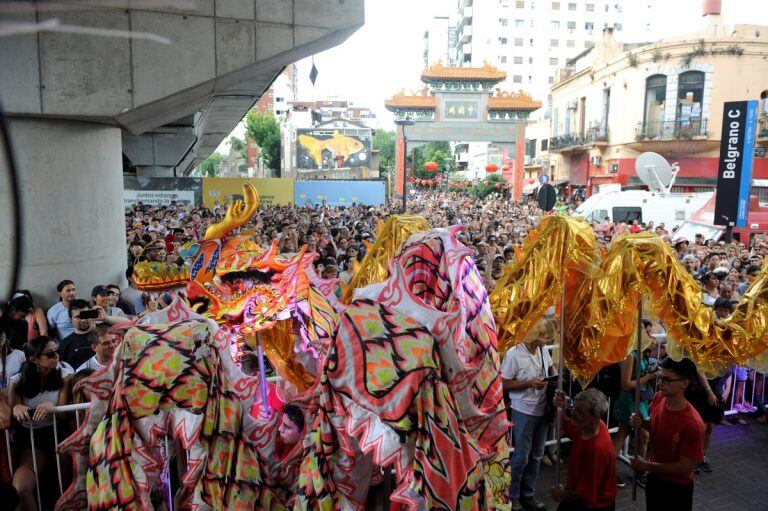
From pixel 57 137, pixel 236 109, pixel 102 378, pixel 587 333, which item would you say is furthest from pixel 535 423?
pixel 236 109

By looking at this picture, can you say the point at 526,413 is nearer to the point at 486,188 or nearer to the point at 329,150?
the point at 486,188

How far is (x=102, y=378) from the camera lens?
2330mm

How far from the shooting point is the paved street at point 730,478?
4.27 metres

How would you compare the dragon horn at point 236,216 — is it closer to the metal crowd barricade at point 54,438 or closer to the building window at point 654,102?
the metal crowd barricade at point 54,438

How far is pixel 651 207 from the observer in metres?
17.2

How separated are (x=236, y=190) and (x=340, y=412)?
854 inches

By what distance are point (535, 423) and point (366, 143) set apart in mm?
44716

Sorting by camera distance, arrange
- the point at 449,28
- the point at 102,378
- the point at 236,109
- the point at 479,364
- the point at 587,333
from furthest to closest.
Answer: the point at 449,28
the point at 236,109
the point at 587,333
the point at 479,364
the point at 102,378

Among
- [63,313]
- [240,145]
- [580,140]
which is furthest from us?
[240,145]

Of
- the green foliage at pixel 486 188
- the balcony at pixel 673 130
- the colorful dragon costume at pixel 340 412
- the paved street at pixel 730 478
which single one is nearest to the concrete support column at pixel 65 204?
the colorful dragon costume at pixel 340 412

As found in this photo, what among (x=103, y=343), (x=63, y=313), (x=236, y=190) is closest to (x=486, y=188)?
(x=236, y=190)

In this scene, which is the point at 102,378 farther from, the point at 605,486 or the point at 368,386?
the point at 605,486

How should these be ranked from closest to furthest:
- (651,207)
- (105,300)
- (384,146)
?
(105,300) < (651,207) < (384,146)

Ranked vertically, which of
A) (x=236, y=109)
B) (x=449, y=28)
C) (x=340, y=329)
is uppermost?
(x=449, y=28)
